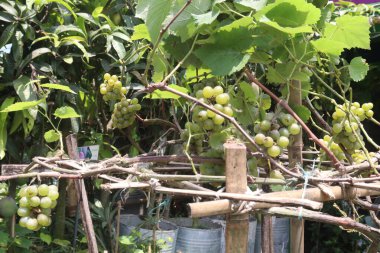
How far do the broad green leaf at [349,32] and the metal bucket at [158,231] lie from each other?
1529mm

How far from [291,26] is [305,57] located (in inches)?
3.6

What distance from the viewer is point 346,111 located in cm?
93

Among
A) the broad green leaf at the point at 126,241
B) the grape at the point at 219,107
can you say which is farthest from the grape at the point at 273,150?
the broad green leaf at the point at 126,241

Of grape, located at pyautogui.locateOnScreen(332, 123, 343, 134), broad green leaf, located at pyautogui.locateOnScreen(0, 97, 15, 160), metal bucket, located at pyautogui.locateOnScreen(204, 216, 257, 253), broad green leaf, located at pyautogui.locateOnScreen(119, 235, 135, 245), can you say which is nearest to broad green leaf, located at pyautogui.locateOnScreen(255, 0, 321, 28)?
grape, located at pyautogui.locateOnScreen(332, 123, 343, 134)

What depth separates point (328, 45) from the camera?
84 centimetres

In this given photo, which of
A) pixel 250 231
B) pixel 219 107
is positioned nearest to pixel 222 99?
pixel 219 107

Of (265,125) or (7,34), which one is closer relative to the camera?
(265,125)

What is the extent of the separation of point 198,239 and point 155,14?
1802mm

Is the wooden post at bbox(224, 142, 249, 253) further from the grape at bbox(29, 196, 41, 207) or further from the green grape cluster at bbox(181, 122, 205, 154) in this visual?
the grape at bbox(29, 196, 41, 207)

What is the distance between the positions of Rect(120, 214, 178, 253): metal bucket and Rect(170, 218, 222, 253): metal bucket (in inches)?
2.6

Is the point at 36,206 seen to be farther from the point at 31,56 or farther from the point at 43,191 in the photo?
the point at 31,56

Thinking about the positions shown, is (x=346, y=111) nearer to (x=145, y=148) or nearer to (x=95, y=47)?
(x=95, y=47)

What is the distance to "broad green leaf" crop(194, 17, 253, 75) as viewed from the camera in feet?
2.64

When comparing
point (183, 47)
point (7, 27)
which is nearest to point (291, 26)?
point (183, 47)
